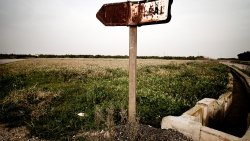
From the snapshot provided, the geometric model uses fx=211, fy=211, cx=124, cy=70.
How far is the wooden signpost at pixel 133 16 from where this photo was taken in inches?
118

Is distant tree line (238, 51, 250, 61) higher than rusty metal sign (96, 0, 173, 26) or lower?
lower

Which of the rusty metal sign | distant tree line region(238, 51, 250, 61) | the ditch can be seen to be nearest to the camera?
the rusty metal sign

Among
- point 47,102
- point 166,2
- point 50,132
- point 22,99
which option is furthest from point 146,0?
point 22,99

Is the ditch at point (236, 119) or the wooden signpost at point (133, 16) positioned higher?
the wooden signpost at point (133, 16)

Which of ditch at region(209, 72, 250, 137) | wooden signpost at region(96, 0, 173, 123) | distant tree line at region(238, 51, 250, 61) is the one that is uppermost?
wooden signpost at region(96, 0, 173, 123)

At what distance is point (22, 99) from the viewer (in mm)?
7590

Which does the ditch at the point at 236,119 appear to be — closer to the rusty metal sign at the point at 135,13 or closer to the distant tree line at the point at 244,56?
the rusty metal sign at the point at 135,13

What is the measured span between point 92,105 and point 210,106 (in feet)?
12.0

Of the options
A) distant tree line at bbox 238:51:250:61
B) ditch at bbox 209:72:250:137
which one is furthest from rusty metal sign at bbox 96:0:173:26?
distant tree line at bbox 238:51:250:61

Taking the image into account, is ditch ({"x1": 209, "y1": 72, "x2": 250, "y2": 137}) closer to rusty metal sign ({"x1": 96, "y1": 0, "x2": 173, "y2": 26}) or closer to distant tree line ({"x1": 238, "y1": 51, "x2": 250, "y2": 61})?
rusty metal sign ({"x1": 96, "y1": 0, "x2": 173, "y2": 26})

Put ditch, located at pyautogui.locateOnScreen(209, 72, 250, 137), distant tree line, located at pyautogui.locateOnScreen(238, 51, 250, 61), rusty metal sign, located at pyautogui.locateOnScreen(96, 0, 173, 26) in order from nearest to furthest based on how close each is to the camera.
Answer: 1. rusty metal sign, located at pyautogui.locateOnScreen(96, 0, 173, 26)
2. ditch, located at pyautogui.locateOnScreen(209, 72, 250, 137)
3. distant tree line, located at pyautogui.locateOnScreen(238, 51, 250, 61)

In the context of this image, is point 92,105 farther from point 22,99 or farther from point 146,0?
point 146,0

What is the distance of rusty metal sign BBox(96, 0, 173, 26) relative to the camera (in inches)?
118

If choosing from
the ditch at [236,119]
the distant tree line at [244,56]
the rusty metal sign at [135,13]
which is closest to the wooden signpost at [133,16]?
the rusty metal sign at [135,13]
